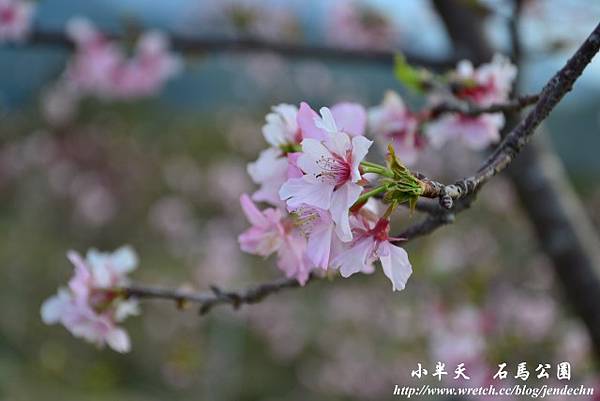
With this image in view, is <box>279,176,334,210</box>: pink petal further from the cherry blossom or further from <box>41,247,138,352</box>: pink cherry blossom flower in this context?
<box>41,247,138,352</box>: pink cherry blossom flower

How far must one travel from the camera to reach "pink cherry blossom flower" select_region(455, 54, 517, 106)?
703 millimetres

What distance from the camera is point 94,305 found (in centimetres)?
66

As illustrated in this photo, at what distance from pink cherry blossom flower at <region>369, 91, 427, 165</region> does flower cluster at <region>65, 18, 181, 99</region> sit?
85 cm

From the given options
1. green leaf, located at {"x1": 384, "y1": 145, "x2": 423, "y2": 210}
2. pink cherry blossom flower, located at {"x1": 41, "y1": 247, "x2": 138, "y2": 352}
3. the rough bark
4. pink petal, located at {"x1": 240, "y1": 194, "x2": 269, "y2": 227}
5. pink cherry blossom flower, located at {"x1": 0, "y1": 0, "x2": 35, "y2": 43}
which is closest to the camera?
green leaf, located at {"x1": 384, "y1": 145, "x2": 423, "y2": 210}

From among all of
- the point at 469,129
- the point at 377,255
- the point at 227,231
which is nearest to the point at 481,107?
the point at 469,129

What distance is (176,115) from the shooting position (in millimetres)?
6875

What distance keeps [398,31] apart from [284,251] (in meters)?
1.69

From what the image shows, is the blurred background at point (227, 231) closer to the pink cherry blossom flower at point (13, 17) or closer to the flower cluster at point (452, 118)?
the pink cherry blossom flower at point (13, 17)

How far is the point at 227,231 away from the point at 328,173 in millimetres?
4063

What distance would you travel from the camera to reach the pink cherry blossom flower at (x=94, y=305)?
0.65 meters

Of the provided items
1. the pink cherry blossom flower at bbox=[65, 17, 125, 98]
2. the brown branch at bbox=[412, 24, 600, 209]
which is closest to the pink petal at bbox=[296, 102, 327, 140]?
the brown branch at bbox=[412, 24, 600, 209]

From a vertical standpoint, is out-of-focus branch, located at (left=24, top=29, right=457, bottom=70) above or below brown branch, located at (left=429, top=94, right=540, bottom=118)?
above

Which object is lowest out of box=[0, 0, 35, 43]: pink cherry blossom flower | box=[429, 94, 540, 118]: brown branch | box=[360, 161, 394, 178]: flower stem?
box=[360, 161, 394, 178]: flower stem

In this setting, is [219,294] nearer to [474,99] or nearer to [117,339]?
[117,339]
